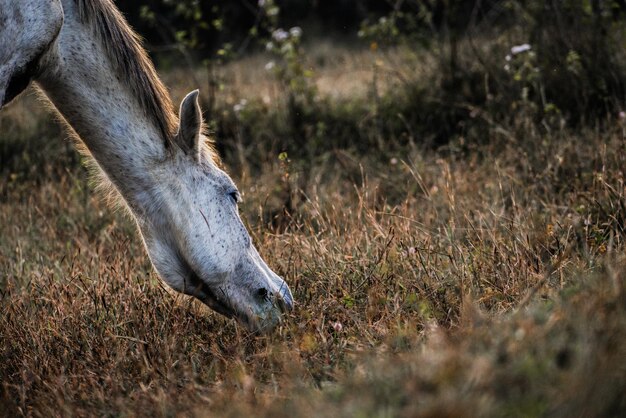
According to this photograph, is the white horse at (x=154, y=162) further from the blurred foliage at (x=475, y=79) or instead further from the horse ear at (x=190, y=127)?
the blurred foliage at (x=475, y=79)

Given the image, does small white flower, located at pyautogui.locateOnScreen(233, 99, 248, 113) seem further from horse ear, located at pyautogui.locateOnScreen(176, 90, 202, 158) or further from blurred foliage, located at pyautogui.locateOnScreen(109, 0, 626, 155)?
horse ear, located at pyautogui.locateOnScreen(176, 90, 202, 158)

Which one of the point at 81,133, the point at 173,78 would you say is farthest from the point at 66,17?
the point at 173,78

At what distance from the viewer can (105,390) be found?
2.52 m

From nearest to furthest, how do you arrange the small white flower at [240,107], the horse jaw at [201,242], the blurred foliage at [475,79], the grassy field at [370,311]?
the grassy field at [370,311] < the horse jaw at [201,242] < the blurred foliage at [475,79] < the small white flower at [240,107]

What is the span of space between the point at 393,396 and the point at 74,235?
3.43 meters

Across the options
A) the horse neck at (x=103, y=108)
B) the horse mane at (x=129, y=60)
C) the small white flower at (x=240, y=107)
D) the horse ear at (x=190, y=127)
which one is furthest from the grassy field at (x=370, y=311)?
the small white flower at (x=240, y=107)

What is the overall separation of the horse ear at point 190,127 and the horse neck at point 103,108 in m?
0.10

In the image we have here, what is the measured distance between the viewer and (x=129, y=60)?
10.0 feet

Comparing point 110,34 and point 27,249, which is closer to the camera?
point 110,34

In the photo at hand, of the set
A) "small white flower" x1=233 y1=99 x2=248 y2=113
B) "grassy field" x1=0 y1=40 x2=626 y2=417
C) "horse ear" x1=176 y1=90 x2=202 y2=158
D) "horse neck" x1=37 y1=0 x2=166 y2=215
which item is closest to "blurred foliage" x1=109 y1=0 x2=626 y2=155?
"small white flower" x1=233 y1=99 x2=248 y2=113

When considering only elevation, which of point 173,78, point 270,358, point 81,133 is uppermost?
point 81,133

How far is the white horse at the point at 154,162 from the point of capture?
2.99 metres

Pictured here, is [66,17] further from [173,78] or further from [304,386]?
[173,78]

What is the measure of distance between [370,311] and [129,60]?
5.14ft
